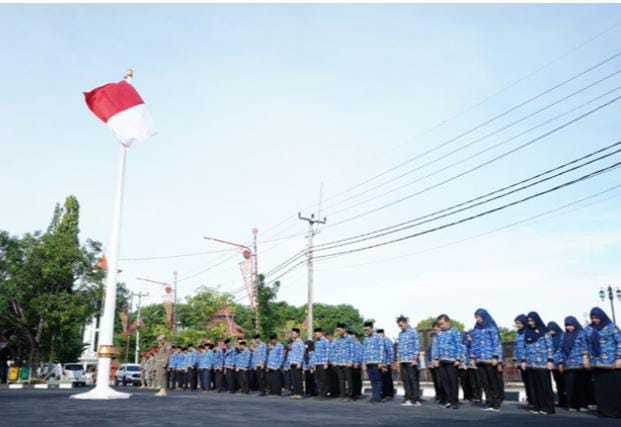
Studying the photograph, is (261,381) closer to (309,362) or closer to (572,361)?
(309,362)

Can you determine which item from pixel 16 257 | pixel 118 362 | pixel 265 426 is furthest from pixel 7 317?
pixel 118 362

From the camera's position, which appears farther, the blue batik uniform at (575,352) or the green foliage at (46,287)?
the green foliage at (46,287)

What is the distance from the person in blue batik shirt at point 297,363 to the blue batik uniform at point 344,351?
6.20ft

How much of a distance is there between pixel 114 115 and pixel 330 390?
9.07m

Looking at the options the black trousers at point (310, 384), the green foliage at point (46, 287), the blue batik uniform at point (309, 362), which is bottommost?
the black trousers at point (310, 384)

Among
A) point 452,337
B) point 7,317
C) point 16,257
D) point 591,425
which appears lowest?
point 591,425

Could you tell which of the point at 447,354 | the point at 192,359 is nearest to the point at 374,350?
the point at 447,354

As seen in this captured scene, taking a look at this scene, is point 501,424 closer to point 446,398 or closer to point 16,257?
point 446,398

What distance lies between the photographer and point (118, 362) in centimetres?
7038

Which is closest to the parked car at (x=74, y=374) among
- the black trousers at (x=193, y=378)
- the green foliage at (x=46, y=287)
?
the green foliage at (x=46, y=287)

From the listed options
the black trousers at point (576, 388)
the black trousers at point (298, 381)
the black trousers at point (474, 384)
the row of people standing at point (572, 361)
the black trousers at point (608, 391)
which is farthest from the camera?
the black trousers at point (298, 381)

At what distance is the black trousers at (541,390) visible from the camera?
971 centimetres

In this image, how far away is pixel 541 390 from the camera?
9.85 m

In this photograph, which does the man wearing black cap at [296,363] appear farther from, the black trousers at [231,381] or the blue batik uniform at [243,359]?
the black trousers at [231,381]
